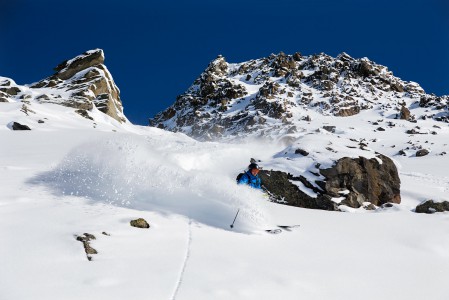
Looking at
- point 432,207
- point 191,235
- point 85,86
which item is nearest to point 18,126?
point 191,235

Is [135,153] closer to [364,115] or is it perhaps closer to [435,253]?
[435,253]

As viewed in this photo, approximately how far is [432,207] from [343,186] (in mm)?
3438

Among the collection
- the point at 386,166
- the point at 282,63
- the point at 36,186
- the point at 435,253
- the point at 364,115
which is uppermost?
the point at 282,63

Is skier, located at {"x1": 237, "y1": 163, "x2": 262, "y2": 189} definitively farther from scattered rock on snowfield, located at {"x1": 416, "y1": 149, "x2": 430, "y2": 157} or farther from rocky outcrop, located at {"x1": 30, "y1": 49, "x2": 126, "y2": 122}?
scattered rock on snowfield, located at {"x1": 416, "y1": 149, "x2": 430, "y2": 157}

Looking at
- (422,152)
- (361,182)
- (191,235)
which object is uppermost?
(422,152)

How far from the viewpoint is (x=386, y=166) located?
17828 mm

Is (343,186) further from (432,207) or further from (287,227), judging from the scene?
(287,227)

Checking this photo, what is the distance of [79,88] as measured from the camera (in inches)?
2121

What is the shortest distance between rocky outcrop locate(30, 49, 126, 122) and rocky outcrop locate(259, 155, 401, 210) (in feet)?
121

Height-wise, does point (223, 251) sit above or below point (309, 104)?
below

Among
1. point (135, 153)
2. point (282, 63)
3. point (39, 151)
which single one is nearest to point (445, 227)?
point (135, 153)

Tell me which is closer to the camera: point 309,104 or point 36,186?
point 36,186

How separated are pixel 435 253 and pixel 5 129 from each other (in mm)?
26958

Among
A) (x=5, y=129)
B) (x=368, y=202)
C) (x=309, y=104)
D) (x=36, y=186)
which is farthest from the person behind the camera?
(x=309, y=104)
